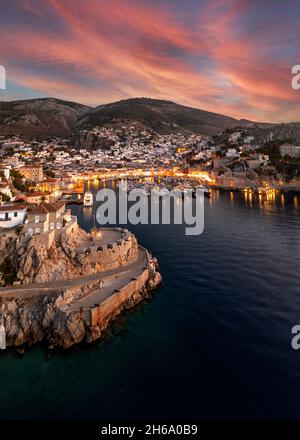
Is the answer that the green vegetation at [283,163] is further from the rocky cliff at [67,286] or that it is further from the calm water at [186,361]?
the rocky cliff at [67,286]

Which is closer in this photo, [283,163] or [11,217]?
[11,217]

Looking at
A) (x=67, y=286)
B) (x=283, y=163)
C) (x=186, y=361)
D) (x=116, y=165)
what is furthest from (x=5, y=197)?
(x=116, y=165)

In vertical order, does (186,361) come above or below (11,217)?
below

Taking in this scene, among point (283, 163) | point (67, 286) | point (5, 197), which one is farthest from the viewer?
point (283, 163)

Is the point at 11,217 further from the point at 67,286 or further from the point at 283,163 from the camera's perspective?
the point at 283,163

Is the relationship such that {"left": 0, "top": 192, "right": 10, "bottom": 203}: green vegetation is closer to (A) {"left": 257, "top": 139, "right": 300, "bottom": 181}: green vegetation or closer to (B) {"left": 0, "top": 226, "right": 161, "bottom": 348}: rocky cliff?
(B) {"left": 0, "top": 226, "right": 161, "bottom": 348}: rocky cliff

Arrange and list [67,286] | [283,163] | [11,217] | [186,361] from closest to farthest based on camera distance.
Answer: [186,361], [67,286], [11,217], [283,163]
